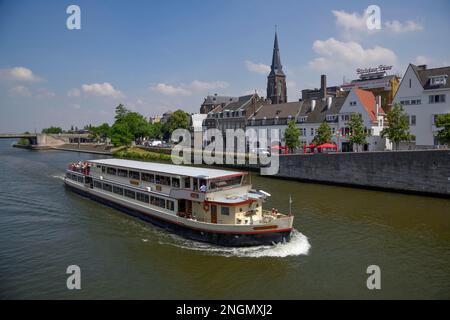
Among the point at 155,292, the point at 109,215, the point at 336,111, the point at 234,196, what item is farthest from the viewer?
the point at 336,111

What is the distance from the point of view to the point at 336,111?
69.4m

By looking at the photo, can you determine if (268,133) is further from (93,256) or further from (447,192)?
(93,256)

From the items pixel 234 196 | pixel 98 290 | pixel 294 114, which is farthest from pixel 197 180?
pixel 294 114

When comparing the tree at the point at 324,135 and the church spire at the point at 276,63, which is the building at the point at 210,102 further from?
the tree at the point at 324,135

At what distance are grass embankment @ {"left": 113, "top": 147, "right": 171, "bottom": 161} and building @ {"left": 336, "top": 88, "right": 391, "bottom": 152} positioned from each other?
44.0 metres

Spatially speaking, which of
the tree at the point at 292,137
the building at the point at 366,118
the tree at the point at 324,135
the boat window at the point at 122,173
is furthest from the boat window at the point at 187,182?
the tree at the point at 292,137

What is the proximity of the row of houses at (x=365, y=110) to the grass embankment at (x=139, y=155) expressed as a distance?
61.4 ft

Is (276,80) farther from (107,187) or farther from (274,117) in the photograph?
(107,187)

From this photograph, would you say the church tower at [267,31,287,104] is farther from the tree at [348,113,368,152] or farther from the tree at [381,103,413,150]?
the tree at [381,103,413,150]

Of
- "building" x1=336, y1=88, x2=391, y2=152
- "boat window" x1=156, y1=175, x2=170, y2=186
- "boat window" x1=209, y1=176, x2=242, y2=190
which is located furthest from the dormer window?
"boat window" x1=156, y1=175, x2=170, y2=186

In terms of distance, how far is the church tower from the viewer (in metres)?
121

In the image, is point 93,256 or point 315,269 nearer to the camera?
point 315,269

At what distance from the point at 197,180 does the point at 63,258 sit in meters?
11.2

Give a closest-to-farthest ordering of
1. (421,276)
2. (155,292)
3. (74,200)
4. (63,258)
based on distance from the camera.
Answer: (155,292) < (421,276) < (63,258) < (74,200)
